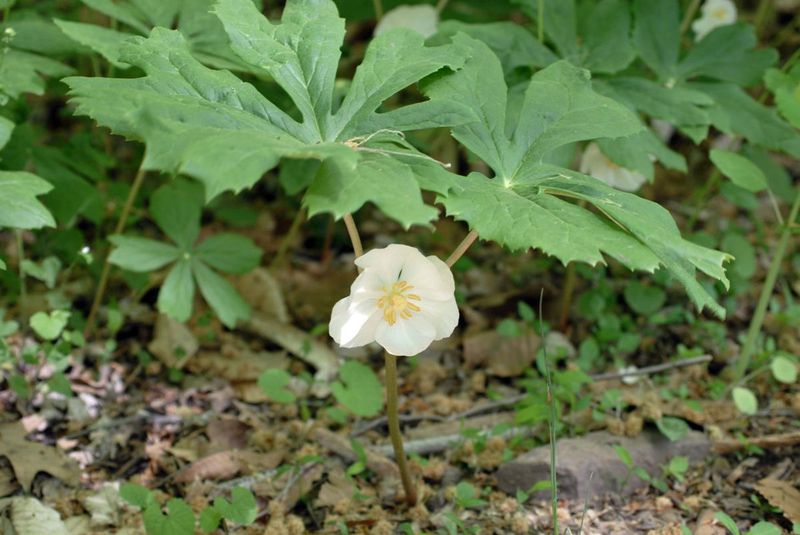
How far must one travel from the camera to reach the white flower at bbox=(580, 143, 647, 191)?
244 centimetres

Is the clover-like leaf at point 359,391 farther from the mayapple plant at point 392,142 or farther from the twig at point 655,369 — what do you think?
the twig at point 655,369

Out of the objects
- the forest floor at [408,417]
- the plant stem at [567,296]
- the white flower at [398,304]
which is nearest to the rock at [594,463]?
the forest floor at [408,417]

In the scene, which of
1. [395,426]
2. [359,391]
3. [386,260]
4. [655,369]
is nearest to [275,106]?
[386,260]

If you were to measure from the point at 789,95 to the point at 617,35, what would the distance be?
52cm

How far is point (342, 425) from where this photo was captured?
2250 millimetres

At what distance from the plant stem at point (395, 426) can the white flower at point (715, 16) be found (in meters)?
1.82

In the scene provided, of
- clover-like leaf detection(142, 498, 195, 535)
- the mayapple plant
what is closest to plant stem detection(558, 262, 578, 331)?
the mayapple plant

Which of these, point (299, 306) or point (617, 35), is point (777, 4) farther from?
point (299, 306)

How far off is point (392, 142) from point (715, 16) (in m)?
1.85

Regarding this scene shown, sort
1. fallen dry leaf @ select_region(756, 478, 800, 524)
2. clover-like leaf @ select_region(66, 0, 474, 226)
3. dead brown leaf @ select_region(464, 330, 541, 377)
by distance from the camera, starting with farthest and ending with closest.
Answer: dead brown leaf @ select_region(464, 330, 541, 377) → fallen dry leaf @ select_region(756, 478, 800, 524) → clover-like leaf @ select_region(66, 0, 474, 226)

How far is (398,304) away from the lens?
59.9 inches

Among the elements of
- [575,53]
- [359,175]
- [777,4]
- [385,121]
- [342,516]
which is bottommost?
[342,516]

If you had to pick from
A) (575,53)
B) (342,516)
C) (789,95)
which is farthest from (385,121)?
(789,95)

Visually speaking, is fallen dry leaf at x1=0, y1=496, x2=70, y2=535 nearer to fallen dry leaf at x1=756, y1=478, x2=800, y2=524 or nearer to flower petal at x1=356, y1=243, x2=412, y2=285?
flower petal at x1=356, y1=243, x2=412, y2=285
